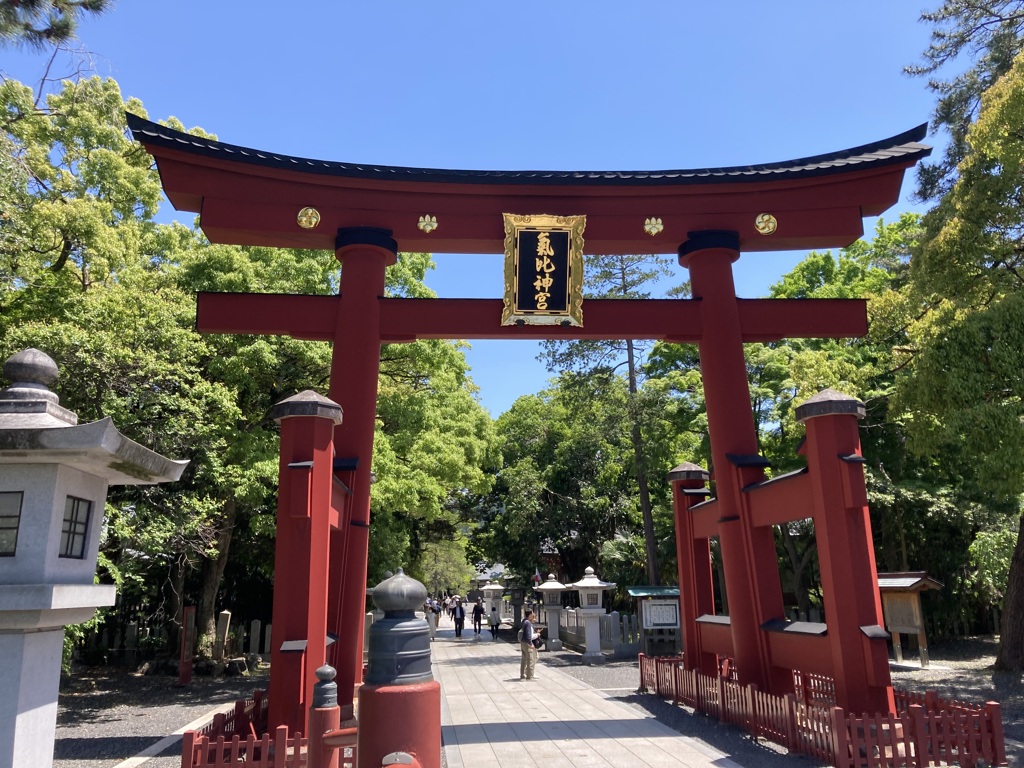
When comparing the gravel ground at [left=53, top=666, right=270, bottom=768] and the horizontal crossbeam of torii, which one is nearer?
the gravel ground at [left=53, top=666, right=270, bottom=768]

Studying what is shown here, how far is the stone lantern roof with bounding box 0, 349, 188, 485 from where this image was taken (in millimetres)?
4527

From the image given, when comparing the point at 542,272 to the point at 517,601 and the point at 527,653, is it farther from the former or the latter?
the point at 517,601

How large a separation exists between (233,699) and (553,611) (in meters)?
12.3

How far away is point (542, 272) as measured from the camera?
403 inches

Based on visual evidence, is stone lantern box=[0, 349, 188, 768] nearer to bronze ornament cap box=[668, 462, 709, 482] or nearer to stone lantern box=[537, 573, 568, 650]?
bronze ornament cap box=[668, 462, 709, 482]

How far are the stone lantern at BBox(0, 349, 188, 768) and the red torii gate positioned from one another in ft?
13.9

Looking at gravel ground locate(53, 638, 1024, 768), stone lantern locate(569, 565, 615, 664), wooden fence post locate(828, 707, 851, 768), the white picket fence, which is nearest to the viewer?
wooden fence post locate(828, 707, 851, 768)

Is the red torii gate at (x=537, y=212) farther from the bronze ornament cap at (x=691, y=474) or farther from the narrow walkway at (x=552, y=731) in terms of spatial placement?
the bronze ornament cap at (x=691, y=474)

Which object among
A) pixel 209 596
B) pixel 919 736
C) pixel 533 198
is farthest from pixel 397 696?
pixel 209 596

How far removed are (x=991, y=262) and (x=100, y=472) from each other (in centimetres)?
1295

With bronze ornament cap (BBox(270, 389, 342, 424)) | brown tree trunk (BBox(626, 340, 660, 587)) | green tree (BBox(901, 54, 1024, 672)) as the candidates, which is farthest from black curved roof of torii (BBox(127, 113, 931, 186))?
brown tree trunk (BBox(626, 340, 660, 587))

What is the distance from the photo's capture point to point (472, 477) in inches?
867

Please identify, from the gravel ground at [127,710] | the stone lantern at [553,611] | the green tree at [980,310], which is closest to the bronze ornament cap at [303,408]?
the gravel ground at [127,710]

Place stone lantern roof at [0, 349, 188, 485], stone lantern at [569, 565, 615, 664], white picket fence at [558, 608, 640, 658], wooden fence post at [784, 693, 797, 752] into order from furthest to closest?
white picket fence at [558, 608, 640, 658], stone lantern at [569, 565, 615, 664], wooden fence post at [784, 693, 797, 752], stone lantern roof at [0, 349, 188, 485]
